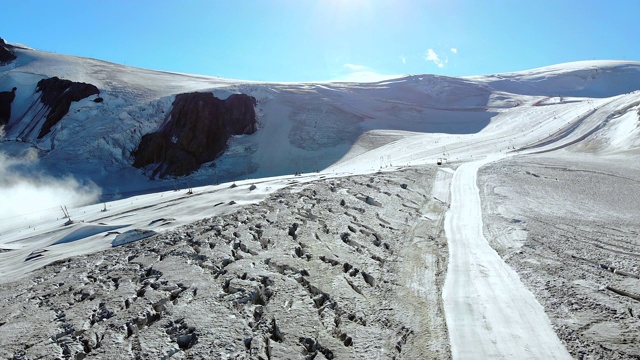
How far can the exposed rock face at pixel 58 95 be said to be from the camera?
33812mm

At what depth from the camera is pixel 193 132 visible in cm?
3306

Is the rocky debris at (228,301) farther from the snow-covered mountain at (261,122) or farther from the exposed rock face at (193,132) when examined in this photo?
the exposed rock face at (193,132)

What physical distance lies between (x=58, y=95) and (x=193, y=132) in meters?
14.9

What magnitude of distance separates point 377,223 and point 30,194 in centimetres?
2279

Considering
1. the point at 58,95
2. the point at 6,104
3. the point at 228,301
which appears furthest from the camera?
the point at 6,104

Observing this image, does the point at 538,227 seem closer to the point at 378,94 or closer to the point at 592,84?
the point at 378,94

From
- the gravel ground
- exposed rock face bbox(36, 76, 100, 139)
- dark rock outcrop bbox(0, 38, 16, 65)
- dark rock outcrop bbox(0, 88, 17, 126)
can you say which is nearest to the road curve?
the gravel ground

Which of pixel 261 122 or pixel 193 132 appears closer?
pixel 193 132

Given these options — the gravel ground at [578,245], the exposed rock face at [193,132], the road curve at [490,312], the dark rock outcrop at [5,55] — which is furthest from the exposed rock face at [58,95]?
the road curve at [490,312]

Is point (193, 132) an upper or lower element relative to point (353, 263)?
upper

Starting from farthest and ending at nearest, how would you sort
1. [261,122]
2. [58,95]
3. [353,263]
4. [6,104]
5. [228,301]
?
[6,104] → [261,122] → [58,95] → [353,263] → [228,301]

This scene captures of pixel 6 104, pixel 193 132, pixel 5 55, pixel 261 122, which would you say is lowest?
pixel 193 132

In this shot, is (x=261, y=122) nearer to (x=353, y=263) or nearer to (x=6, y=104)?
(x=6, y=104)

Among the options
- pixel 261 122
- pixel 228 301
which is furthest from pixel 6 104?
pixel 228 301
